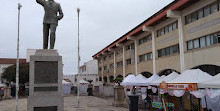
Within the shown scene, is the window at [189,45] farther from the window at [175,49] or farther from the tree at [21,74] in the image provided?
the tree at [21,74]

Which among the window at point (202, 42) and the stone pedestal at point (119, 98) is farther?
the stone pedestal at point (119, 98)

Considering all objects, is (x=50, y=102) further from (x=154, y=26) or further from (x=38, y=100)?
(x=154, y=26)

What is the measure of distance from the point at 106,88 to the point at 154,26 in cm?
1562

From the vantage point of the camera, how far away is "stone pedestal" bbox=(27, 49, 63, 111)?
898 centimetres

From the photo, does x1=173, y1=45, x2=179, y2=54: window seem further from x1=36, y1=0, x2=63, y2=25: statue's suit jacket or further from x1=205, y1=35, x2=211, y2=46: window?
x1=36, y1=0, x2=63, y2=25: statue's suit jacket

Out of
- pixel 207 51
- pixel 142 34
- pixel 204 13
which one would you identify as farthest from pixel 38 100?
pixel 142 34

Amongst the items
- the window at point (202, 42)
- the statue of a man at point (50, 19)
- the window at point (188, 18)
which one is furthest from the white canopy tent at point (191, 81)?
the window at point (188, 18)

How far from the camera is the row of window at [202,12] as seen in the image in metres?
17.9

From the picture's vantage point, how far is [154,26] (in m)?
27.4

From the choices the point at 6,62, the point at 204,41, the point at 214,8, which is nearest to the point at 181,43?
the point at 204,41

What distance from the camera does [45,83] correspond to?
9156 millimetres

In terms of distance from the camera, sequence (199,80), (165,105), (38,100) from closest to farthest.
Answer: (38,100), (199,80), (165,105)

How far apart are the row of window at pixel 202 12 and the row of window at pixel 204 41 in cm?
190

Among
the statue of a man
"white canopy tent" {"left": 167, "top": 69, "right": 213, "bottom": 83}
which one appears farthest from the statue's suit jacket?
"white canopy tent" {"left": 167, "top": 69, "right": 213, "bottom": 83}
